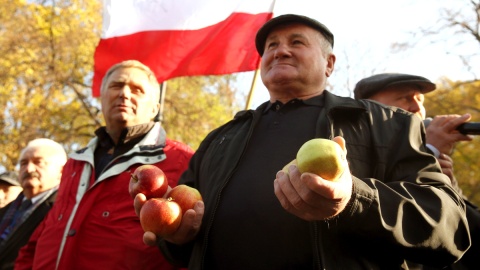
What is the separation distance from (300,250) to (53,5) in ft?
47.9

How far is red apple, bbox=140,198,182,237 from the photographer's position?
197 centimetres

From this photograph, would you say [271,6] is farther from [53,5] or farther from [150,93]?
[53,5]

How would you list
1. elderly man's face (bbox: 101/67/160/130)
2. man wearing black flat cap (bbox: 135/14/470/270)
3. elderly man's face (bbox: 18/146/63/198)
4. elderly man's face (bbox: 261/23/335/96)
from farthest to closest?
elderly man's face (bbox: 18/146/63/198)
elderly man's face (bbox: 101/67/160/130)
elderly man's face (bbox: 261/23/335/96)
man wearing black flat cap (bbox: 135/14/470/270)

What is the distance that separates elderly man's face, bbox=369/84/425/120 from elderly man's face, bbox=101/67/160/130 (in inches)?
62.8

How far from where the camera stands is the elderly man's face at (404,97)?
3.12 m

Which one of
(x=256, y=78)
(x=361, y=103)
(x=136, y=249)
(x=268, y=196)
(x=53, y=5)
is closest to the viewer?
(x=268, y=196)

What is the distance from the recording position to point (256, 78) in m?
3.90

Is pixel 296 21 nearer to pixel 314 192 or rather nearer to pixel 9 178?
pixel 314 192

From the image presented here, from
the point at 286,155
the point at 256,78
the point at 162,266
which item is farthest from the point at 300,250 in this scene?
the point at 256,78

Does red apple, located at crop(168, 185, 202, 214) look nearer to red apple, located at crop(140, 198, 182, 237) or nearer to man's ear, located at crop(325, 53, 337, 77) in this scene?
red apple, located at crop(140, 198, 182, 237)

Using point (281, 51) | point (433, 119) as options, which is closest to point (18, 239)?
point (281, 51)

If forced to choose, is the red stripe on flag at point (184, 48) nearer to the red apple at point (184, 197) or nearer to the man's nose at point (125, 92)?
the man's nose at point (125, 92)

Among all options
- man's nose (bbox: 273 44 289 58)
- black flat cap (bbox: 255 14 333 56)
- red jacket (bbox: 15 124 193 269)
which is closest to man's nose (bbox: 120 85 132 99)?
red jacket (bbox: 15 124 193 269)

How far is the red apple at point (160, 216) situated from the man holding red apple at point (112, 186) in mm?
728
